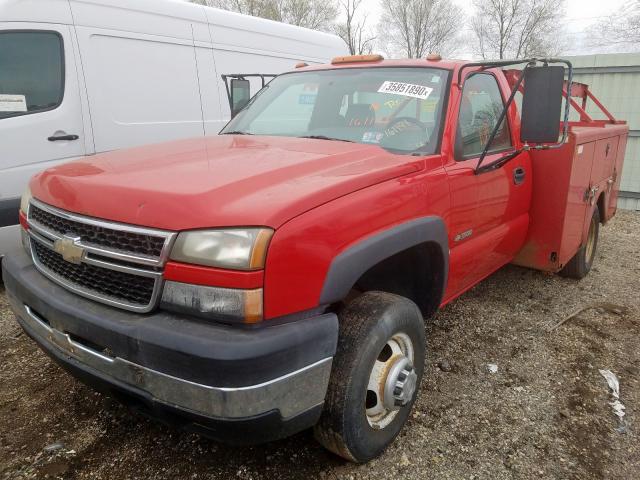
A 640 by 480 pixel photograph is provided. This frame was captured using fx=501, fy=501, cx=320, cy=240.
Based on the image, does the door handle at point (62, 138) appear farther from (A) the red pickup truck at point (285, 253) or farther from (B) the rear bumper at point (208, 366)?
(B) the rear bumper at point (208, 366)

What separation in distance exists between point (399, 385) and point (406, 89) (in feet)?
5.57

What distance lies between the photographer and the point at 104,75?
15.7 feet

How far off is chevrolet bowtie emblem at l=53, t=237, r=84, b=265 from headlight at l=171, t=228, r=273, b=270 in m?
0.51

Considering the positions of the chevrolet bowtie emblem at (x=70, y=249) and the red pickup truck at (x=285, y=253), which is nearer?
the red pickup truck at (x=285, y=253)

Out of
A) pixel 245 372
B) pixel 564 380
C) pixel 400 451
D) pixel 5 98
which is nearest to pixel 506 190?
pixel 564 380

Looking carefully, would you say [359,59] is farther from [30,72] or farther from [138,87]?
[30,72]

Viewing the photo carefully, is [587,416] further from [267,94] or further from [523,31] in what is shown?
[523,31]

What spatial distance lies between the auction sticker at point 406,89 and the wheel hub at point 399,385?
59.6 inches

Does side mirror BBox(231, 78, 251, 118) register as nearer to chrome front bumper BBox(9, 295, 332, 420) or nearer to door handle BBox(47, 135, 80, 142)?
door handle BBox(47, 135, 80, 142)

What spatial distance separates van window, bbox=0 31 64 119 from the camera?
13.7 feet

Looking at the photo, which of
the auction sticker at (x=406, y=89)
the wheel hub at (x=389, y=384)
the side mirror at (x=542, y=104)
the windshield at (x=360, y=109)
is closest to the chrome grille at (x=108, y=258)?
the wheel hub at (x=389, y=384)

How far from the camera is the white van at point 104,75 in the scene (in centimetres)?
421

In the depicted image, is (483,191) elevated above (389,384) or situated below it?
above

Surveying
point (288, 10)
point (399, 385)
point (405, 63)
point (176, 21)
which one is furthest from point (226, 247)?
point (288, 10)
